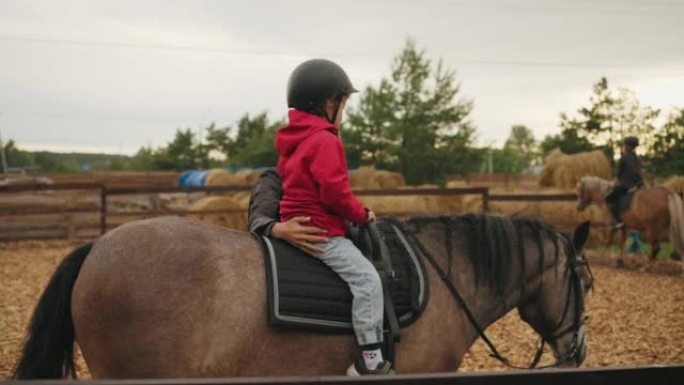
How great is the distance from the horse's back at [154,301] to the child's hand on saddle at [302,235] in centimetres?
26

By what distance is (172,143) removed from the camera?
49469 mm

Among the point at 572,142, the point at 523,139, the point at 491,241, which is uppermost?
the point at 523,139

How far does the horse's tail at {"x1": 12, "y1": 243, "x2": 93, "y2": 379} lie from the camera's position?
2.78 m

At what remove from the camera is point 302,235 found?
9.89ft

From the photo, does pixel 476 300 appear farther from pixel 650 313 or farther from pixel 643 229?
pixel 643 229

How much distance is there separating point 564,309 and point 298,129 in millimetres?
1973

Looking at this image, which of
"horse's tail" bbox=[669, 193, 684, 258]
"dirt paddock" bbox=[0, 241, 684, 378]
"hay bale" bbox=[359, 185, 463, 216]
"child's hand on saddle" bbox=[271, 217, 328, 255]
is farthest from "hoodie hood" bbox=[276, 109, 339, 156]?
"hay bale" bbox=[359, 185, 463, 216]

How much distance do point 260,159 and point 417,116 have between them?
14.7 m

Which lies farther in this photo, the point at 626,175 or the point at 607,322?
the point at 626,175

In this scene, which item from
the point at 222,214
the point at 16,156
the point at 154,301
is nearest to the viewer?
the point at 154,301

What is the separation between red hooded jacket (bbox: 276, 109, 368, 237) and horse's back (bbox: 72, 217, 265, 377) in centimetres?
48

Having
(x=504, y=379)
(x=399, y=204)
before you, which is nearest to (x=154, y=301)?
(x=504, y=379)

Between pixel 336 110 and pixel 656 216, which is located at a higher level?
pixel 336 110

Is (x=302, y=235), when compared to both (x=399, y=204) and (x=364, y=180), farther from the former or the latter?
(x=364, y=180)
